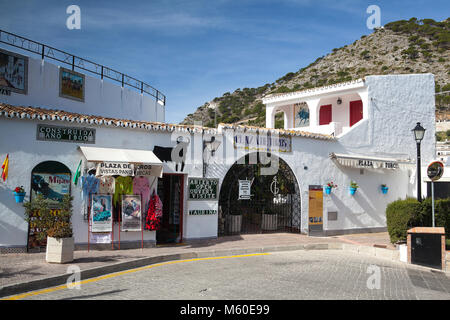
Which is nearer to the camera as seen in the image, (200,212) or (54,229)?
(54,229)

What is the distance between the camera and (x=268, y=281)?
8695 mm

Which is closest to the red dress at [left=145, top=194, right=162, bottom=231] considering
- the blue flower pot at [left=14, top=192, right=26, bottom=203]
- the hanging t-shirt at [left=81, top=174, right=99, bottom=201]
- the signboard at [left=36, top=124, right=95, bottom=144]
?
the hanging t-shirt at [left=81, top=174, right=99, bottom=201]

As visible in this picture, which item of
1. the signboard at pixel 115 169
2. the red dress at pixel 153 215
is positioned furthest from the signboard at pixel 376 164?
the signboard at pixel 115 169

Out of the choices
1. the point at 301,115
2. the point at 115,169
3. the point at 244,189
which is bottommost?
the point at 244,189

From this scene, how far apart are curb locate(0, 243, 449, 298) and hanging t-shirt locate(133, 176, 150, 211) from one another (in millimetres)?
2294

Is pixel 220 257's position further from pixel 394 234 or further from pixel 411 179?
pixel 411 179

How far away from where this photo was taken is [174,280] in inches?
343

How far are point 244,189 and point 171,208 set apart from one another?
2922 millimetres

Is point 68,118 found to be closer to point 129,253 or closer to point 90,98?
point 129,253

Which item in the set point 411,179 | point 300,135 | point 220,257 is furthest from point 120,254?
point 411,179

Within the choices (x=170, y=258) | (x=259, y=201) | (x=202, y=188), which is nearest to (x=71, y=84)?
(x=202, y=188)

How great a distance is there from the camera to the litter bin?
1109cm

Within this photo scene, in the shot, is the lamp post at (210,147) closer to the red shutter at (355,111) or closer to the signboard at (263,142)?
the signboard at (263,142)
